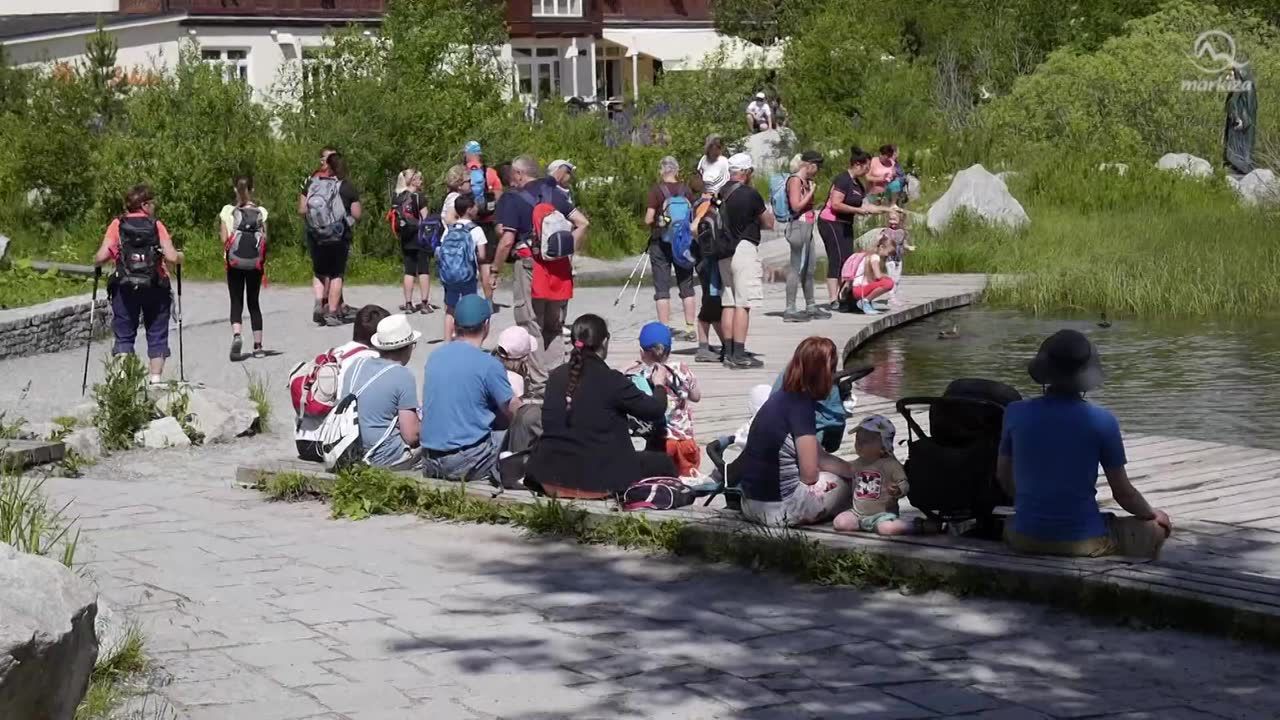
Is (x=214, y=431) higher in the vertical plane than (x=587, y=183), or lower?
lower

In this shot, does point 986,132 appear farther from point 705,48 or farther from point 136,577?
point 705,48

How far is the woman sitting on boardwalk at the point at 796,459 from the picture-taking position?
8.32 meters

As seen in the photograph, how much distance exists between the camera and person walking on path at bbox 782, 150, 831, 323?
1675 cm

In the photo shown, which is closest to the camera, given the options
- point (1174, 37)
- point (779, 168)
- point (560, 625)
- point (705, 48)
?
point (560, 625)

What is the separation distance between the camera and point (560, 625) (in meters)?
7.31

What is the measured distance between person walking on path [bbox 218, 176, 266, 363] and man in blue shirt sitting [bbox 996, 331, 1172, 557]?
9.89 m

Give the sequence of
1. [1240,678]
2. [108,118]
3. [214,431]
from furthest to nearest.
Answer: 1. [108,118]
2. [214,431]
3. [1240,678]

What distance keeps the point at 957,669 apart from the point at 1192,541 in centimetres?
219

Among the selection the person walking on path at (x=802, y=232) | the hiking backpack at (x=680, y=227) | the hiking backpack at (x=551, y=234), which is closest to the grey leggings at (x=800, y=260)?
the person walking on path at (x=802, y=232)

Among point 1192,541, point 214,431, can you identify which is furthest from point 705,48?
point 1192,541

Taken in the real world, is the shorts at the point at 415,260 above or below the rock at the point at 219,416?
above

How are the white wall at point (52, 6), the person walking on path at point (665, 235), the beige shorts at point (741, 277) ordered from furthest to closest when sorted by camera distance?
1. the white wall at point (52, 6)
2. the person walking on path at point (665, 235)
3. the beige shorts at point (741, 277)

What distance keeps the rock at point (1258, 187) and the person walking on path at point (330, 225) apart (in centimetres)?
1118

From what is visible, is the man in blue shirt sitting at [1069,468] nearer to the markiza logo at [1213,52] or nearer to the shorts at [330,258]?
the shorts at [330,258]
